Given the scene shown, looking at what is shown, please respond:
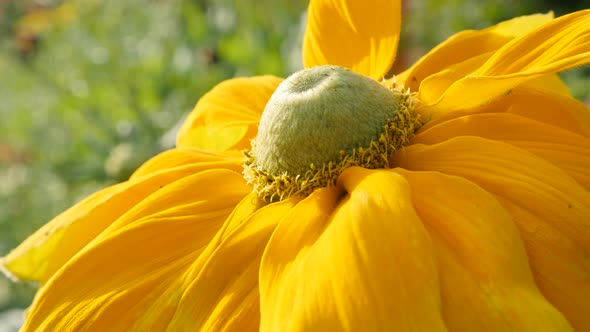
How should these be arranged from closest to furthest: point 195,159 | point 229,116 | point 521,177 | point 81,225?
1. point 521,177
2. point 81,225
3. point 195,159
4. point 229,116

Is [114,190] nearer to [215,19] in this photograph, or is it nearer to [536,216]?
[536,216]

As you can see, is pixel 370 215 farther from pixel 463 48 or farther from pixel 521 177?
pixel 463 48

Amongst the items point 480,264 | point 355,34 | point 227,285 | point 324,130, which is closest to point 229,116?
point 355,34

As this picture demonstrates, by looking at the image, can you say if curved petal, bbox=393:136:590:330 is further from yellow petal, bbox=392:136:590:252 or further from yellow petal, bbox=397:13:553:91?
yellow petal, bbox=397:13:553:91

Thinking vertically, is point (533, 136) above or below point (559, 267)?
above

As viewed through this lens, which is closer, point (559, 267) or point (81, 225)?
point (559, 267)

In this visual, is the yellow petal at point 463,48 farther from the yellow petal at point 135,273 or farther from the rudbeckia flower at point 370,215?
the yellow petal at point 135,273
